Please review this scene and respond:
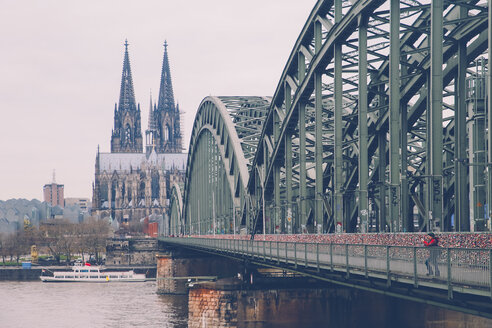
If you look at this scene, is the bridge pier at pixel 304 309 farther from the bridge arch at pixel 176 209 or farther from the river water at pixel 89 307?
the bridge arch at pixel 176 209

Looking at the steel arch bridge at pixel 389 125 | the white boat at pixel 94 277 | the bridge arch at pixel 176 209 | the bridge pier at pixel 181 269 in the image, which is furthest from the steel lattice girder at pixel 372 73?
the bridge arch at pixel 176 209

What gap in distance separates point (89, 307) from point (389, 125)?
63.9 meters

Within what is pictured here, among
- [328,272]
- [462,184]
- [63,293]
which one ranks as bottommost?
[63,293]

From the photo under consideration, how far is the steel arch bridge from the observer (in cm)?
3184

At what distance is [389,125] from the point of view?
35.9 m

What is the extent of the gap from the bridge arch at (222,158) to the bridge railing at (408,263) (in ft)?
127

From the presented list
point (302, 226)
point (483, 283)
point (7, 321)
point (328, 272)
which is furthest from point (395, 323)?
point (7, 321)

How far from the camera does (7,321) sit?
7975 cm

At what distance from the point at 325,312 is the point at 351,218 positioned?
19.6 ft

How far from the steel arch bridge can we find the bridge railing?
3342mm

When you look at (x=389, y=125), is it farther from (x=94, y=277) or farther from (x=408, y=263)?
(x=94, y=277)

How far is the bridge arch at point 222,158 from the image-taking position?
82.0m

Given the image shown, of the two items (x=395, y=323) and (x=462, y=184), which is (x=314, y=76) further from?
(x=462, y=184)

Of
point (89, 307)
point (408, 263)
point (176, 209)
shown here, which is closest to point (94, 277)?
point (176, 209)
